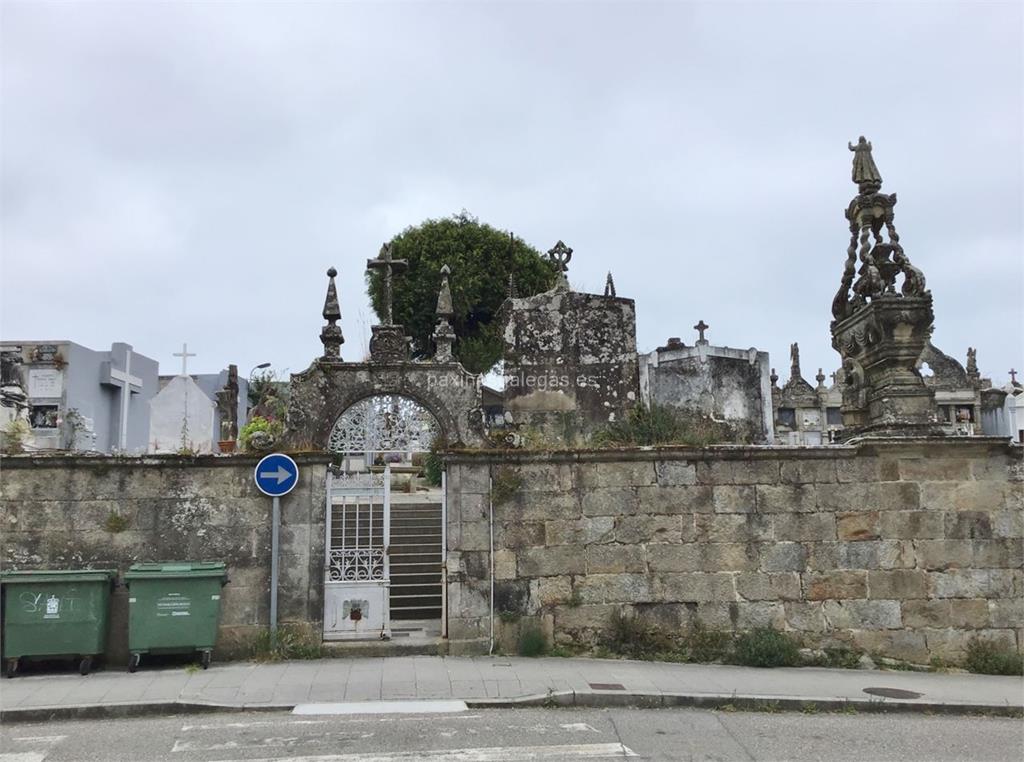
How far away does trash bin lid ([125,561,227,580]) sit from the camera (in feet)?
27.3

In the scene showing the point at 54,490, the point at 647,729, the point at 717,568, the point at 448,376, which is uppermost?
the point at 448,376

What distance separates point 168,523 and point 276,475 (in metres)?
1.28

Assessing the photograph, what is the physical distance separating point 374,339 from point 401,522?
134 inches

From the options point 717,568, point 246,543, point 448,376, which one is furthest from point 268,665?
point 717,568

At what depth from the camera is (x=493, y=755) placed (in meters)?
5.76

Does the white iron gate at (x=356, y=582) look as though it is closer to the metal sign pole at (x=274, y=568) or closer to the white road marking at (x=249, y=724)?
the metal sign pole at (x=274, y=568)

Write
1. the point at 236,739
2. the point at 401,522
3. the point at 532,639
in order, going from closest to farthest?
1. the point at 236,739
2. the point at 532,639
3. the point at 401,522

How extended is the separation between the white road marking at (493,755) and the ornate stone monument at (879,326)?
5417mm

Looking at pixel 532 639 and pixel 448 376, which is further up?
pixel 448 376

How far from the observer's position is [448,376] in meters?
10.2

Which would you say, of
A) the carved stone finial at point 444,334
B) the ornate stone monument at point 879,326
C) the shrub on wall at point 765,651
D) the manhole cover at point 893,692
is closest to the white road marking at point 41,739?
the carved stone finial at point 444,334

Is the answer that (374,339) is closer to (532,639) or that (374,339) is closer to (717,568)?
(532,639)

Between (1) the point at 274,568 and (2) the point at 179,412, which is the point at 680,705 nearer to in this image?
(1) the point at 274,568

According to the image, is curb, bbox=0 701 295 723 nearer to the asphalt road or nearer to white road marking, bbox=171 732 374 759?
the asphalt road
